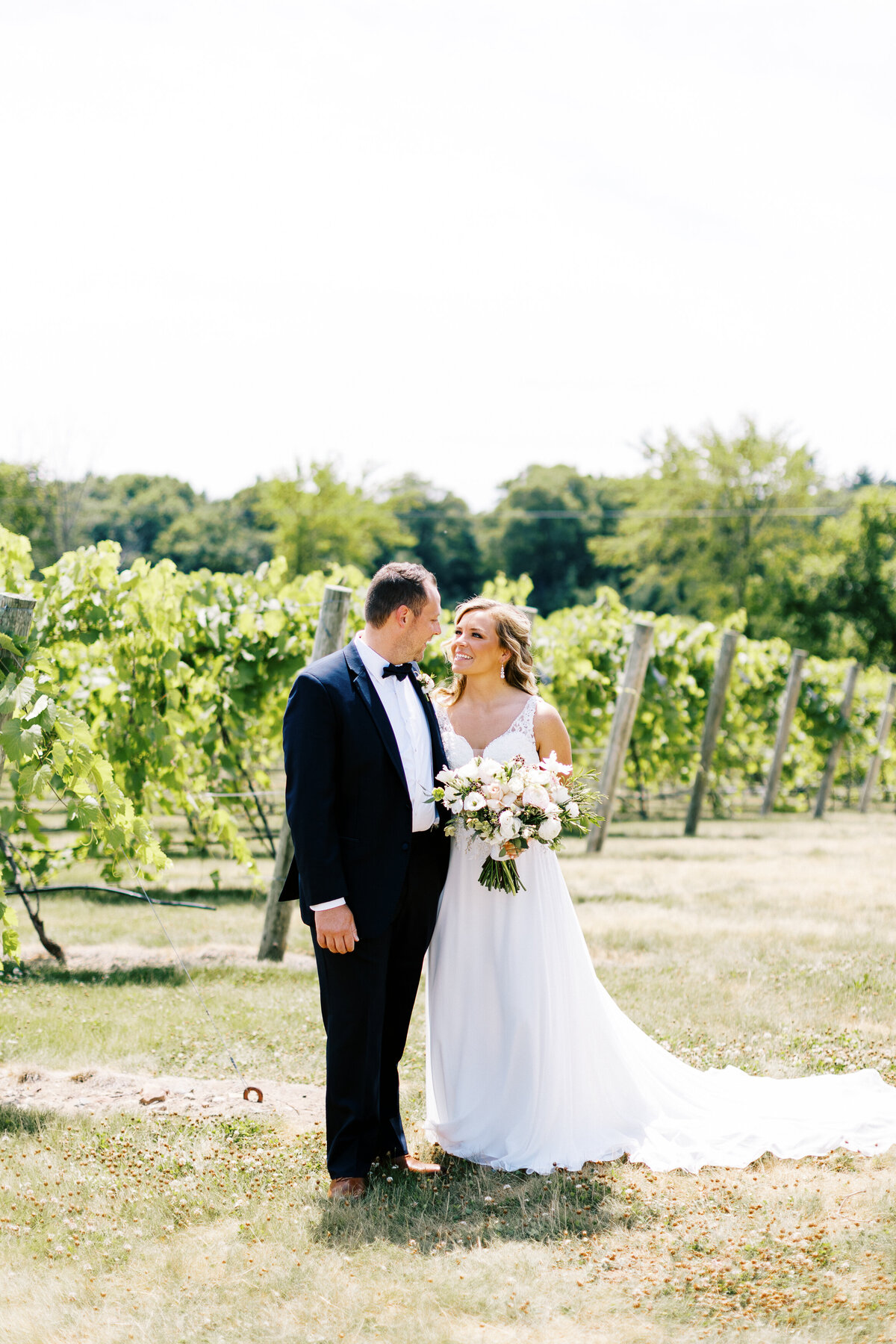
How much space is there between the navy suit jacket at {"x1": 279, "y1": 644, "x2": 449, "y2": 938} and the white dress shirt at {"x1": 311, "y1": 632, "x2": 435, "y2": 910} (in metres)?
0.06

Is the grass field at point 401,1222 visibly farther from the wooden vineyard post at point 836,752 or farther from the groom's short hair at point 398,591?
the wooden vineyard post at point 836,752

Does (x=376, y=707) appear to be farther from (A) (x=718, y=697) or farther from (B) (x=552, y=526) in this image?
(B) (x=552, y=526)

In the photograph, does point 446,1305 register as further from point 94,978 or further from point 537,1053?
point 94,978

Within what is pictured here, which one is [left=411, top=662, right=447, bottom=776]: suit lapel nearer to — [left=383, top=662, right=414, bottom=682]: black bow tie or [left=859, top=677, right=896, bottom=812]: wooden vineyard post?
[left=383, top=662, right=414, bottom=682]: black bow tie

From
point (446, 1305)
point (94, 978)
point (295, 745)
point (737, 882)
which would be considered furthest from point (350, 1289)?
point (737, 882)

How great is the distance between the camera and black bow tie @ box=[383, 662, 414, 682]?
3430mm

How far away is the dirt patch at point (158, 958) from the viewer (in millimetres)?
6246

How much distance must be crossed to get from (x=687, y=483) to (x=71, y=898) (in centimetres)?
3698

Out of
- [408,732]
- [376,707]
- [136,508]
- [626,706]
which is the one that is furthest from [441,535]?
[376,707]

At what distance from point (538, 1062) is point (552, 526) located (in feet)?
140

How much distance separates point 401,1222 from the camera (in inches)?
123

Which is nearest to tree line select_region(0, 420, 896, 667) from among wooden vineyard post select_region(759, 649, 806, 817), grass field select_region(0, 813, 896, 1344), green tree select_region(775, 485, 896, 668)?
green tree select_region(775, 485, 896, 668)

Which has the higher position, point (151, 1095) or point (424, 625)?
point (424, 625)

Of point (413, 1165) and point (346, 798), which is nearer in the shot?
point (346, 798)
